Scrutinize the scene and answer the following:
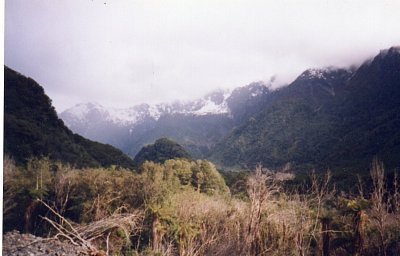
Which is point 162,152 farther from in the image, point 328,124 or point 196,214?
point 196,214

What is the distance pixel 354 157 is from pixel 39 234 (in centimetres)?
3851

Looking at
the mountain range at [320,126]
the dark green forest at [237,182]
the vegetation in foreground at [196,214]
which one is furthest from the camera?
the mountain range at [320,126]

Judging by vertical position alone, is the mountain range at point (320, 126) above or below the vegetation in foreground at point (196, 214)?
above

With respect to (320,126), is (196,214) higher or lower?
lower

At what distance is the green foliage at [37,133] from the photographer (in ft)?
88.9

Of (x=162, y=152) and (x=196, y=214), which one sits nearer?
(x=196, y=214)

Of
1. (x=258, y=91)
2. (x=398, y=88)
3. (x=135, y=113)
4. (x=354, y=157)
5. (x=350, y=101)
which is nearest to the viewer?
(x=354, y=157)

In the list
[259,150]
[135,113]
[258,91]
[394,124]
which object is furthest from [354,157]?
[135,113]

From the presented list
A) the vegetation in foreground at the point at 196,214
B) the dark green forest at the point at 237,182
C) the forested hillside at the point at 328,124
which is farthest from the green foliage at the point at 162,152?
the vegetation in foreground at the point at 196,214

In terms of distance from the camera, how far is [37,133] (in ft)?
95.3

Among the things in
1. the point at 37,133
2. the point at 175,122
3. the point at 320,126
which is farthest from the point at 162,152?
the point at 175,122

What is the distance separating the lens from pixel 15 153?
26297mm

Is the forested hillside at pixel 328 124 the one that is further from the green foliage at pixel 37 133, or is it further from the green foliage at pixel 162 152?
the green foliage at pixel 37 133

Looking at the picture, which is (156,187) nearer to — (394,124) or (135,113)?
(394,124)
